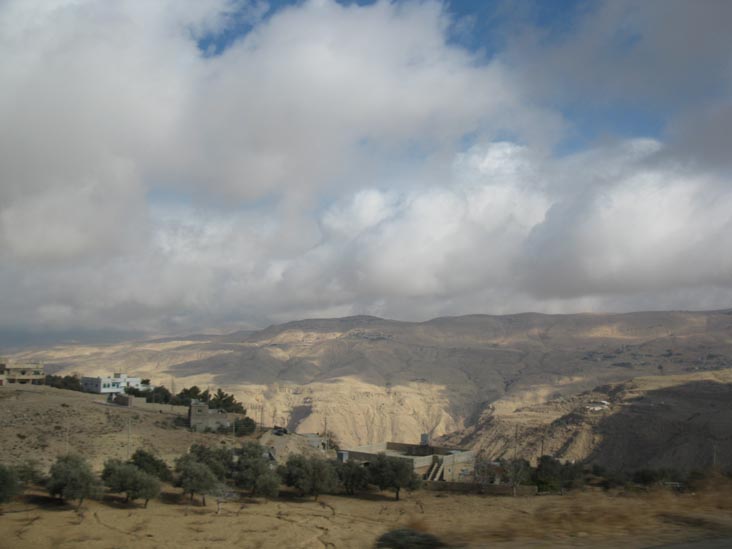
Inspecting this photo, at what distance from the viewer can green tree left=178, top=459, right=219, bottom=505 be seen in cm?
2959

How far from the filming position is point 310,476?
32.6 m

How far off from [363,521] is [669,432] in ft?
181

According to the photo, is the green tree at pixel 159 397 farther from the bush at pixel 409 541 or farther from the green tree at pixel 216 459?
the bush at pixel 409 541

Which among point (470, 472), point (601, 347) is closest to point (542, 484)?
point (470, 472)

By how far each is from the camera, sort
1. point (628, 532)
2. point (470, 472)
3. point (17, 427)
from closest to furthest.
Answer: point (628, 532)
point (17, 427)
point (470, 472)

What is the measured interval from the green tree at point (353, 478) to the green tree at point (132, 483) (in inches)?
419

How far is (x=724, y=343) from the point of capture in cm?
16462

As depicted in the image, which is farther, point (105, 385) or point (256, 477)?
point (105, 385)

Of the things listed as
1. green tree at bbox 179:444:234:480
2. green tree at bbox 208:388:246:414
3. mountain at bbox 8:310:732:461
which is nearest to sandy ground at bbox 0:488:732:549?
green tree at bbox 179:444:234:480

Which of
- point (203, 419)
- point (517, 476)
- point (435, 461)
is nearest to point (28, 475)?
point (203, 419)

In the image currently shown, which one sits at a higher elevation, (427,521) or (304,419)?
(427,521)

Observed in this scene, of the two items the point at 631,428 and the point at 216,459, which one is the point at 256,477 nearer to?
the point at 216,459

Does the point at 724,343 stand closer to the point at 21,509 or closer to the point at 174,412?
the point at 174,412

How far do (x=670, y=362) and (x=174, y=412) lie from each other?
12677 cm
